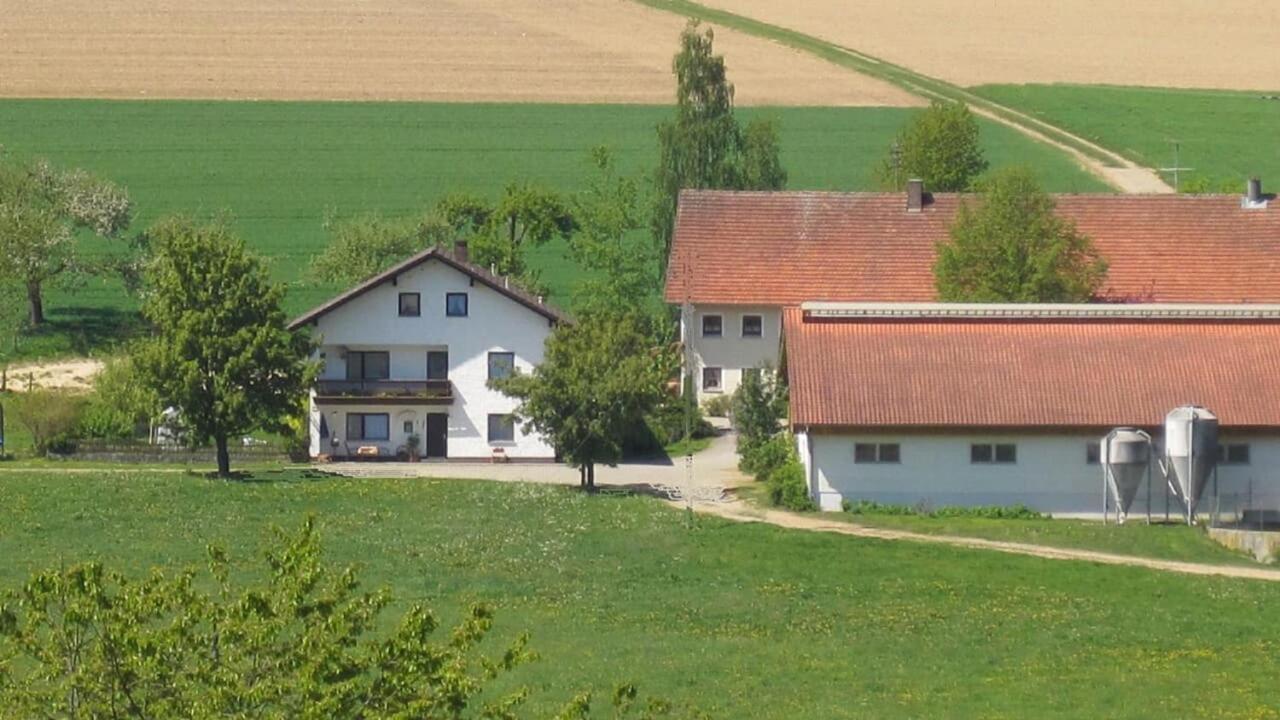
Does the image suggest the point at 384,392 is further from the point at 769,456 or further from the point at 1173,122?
the point at 1173,122

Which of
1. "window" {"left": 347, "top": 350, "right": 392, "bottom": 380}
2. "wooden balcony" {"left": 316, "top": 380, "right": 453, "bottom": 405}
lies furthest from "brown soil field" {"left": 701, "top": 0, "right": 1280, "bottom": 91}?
"wooden balcony" {"left": 316, "top": 380, "right": 453, "bottom": 405}

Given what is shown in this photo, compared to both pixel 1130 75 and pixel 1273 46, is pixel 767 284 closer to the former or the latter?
pixel 1130 75

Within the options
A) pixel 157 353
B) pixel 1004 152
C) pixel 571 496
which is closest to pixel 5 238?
pixel 157 353

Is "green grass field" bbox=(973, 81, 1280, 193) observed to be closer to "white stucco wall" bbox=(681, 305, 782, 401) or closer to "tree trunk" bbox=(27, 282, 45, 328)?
"white stucco wall" bbox=(681, 305, 782, 401)

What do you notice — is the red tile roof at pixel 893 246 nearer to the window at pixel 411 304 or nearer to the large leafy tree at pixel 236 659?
the window at pixel 411 304

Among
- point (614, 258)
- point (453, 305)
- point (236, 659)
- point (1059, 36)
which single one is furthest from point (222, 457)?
point (1059, 36)
